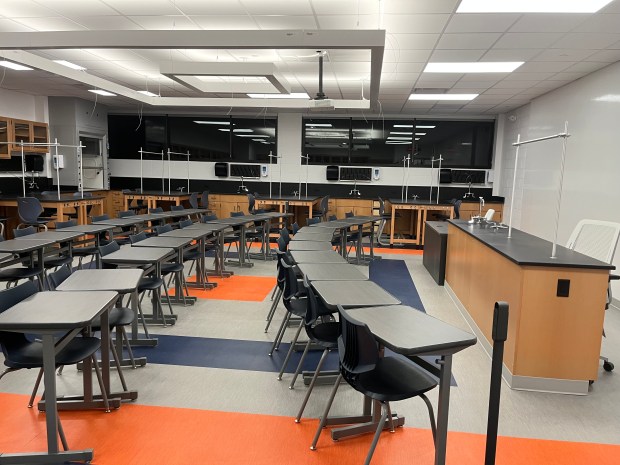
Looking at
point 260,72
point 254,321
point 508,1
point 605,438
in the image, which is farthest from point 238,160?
point 605,438

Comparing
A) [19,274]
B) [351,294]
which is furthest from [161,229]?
[351,294]

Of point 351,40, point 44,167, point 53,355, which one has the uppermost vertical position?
point 351,40

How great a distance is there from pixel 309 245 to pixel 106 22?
11.6 ft

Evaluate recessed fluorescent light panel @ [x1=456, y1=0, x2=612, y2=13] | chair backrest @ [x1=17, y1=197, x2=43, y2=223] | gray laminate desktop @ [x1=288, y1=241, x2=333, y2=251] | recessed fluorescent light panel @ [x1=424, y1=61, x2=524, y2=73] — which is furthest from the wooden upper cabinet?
recessed fluorescent light panel @ [x1=456, y1=0, x2=612, y2=13]

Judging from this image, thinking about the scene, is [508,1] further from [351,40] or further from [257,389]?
[257,389]

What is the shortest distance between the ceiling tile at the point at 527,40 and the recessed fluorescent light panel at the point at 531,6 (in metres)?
0.75

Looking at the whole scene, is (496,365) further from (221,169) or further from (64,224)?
(221,169)

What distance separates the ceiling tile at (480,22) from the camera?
4.68 meters

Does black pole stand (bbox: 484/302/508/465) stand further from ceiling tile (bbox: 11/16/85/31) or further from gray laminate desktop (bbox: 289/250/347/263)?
ceiling tile (bbox: 11/16/85/31)

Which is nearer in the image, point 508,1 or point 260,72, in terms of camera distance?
point 508,1

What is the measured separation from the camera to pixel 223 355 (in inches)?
158

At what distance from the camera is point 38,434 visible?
2.77 m

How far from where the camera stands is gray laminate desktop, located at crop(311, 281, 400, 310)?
Answer: 9.49ft

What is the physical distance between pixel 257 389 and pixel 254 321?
1591mm
